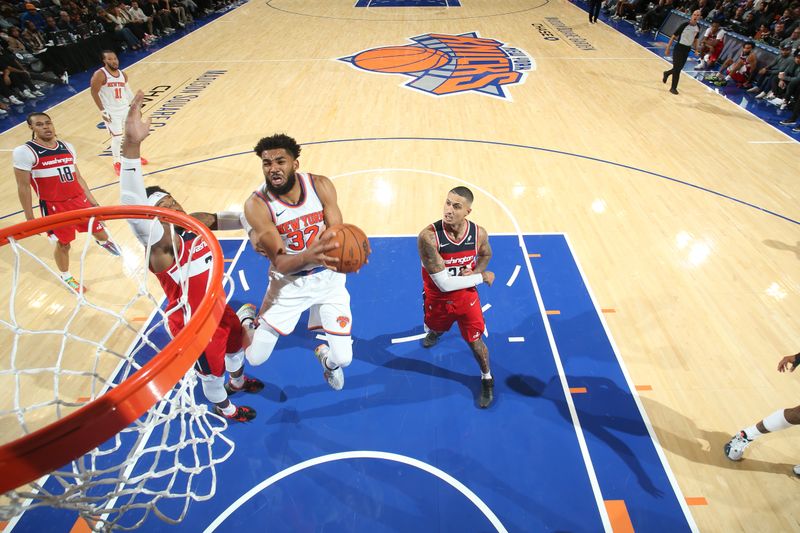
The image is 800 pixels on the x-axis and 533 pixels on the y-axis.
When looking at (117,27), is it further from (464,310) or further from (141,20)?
(464,310)

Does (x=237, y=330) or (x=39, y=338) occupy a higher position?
(x=237, y=330)

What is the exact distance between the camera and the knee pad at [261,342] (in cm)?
367

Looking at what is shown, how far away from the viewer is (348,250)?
9.87 feet

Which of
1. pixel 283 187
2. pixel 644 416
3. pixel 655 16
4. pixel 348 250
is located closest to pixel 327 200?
pixel 283 187

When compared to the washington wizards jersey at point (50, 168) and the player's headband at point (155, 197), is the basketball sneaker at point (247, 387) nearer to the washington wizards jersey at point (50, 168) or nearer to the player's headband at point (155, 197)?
the player's headband at point (155, 197)

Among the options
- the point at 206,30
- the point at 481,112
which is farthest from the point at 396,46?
the point at 206,30

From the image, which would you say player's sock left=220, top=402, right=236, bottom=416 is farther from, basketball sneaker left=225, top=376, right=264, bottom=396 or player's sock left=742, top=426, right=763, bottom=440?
player's sock left=742, top=426, right=763, bottom=440

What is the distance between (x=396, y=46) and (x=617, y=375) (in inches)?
502

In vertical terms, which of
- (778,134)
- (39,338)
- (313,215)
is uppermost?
(313,215)

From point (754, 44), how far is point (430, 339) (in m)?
12.4

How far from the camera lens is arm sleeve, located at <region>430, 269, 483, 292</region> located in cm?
358

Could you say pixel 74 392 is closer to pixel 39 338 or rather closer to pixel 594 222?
pixel 39 338

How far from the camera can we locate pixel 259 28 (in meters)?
16.4

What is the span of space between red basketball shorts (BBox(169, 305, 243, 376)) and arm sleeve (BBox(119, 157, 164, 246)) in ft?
2.08
